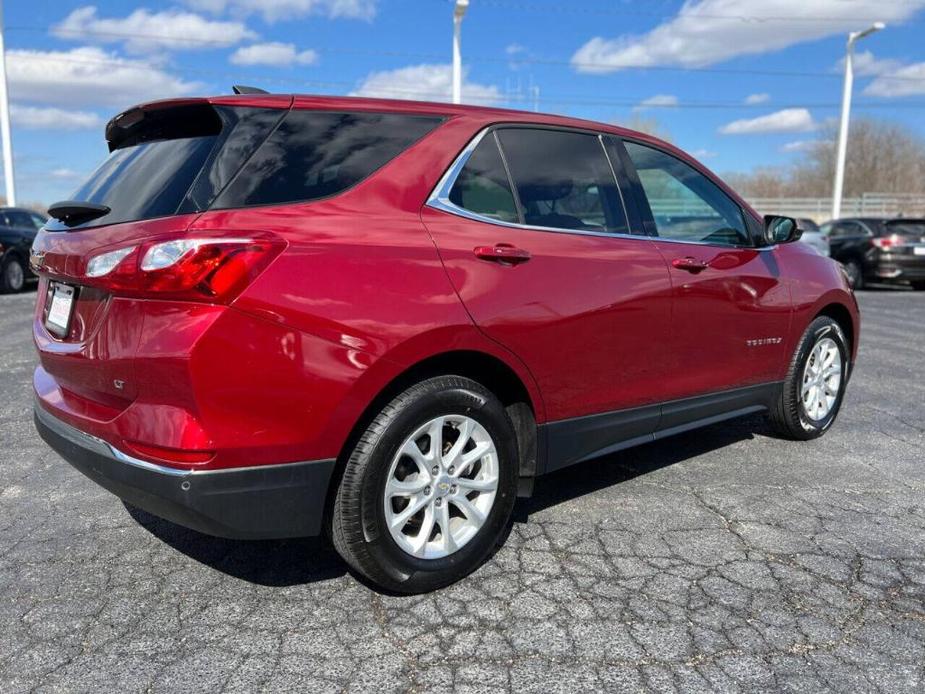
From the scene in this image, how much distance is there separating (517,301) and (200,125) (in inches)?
50.9

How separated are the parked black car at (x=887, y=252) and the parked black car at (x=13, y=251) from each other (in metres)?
16.0

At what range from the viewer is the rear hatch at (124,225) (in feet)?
7.81

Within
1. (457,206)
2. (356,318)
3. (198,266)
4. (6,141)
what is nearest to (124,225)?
(198,266)

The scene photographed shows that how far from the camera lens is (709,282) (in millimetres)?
3779

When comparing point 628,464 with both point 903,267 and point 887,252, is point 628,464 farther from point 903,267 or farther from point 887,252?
point 903,267

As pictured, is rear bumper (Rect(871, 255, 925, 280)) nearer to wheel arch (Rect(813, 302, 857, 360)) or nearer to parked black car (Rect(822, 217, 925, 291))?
parked black car (Rect(822, 217, 925, 291))

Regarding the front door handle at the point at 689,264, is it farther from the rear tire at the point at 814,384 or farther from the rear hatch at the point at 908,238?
the rear hatch at the point at 908,238

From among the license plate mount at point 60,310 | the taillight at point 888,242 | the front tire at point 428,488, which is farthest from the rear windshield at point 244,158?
the taillight at point 888,242

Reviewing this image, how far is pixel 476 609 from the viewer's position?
2676 millimetres

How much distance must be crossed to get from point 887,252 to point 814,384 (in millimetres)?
12923

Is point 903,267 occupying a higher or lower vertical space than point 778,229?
lower

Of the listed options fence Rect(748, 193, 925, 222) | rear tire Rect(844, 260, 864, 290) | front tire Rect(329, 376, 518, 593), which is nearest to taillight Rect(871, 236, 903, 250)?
rear tire Rect(844, 260, 864, 290)

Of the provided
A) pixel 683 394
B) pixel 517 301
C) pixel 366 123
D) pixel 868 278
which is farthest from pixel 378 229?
pixel 868 278

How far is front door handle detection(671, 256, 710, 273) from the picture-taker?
11.8ft
